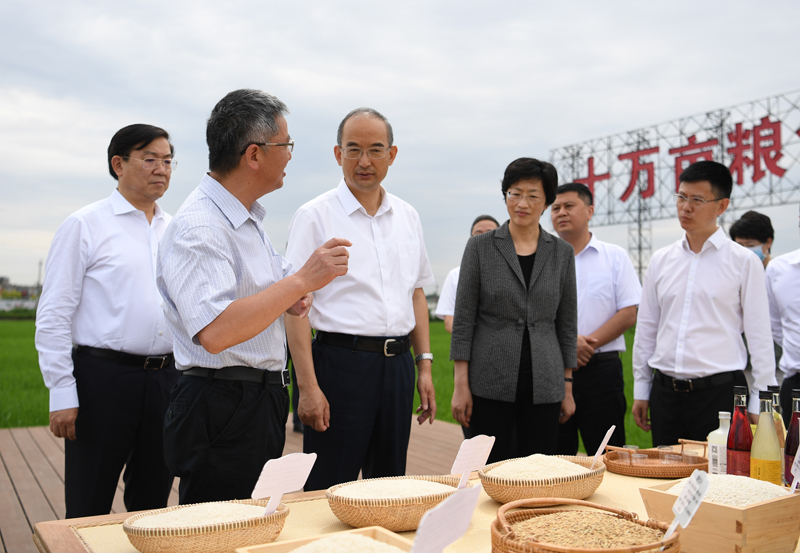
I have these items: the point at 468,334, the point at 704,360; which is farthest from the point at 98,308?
the point at 704,360

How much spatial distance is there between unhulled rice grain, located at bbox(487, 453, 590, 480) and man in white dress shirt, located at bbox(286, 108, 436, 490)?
823mm

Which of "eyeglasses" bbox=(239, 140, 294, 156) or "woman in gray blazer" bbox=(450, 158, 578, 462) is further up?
"eyeglasses" bbox=(239, 140, 294, 156)

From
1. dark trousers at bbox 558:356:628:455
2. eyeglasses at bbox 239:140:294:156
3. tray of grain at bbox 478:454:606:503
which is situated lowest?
dark trousers at bbox 558:356:628:455

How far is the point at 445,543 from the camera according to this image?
2.70ft

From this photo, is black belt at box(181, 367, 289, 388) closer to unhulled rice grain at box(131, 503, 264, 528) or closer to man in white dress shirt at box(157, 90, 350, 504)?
man in white dress shirt at box(157, 90, 350, 504)

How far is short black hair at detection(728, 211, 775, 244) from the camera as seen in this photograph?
Answer: 13.1ft

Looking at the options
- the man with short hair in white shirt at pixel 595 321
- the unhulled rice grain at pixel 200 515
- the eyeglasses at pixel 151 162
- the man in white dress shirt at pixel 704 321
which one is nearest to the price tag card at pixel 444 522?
the unhulled rice grain at pixel 200 515

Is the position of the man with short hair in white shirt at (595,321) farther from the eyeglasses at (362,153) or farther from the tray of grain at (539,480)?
the tray of grain at (539,480)

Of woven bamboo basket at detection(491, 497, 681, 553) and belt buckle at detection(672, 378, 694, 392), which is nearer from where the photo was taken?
woven bamboo basket at detection(491, 497, 681, 553)

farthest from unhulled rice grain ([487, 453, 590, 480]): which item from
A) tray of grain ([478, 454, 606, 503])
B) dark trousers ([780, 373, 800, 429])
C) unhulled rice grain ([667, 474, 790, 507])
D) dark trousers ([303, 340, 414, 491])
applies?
dark trousers ([780, 373, 800, 429])

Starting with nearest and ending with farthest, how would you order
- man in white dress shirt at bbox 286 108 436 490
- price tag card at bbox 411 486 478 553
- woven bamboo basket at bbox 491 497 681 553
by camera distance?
price tag card at bbox 411 486 478 553 → woven bamboo basket at bbox 491 497 681 553 → man in white dress shirt at bbox 286 108 436 490

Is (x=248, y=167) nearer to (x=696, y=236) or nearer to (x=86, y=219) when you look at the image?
(x=86, y=219)

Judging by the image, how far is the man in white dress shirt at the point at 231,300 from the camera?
1.46 m

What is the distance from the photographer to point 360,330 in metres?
2.25
